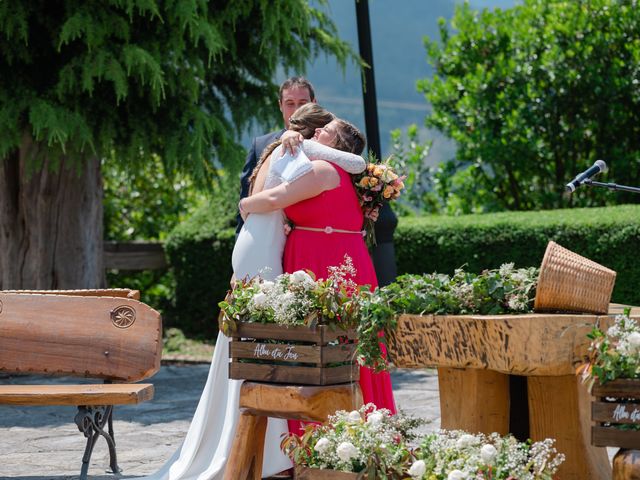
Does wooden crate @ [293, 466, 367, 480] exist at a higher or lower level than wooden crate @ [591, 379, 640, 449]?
lower

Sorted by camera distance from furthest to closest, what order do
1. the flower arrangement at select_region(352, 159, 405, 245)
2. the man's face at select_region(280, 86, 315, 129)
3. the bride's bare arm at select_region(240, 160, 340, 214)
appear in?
the man's face at select_region(280, 86, 315, 129) → the flower arrangement at select_region(352, 159, 405, 245) → the bride's bare arm at select_region(240, 160, 340, 214)

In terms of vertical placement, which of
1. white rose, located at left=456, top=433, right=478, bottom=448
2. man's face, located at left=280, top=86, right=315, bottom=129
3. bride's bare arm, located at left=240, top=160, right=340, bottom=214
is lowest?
white rose, located at left=456, top=433, right=478, bottom=448

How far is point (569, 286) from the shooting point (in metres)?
3.89

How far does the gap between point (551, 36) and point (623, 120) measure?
55.4 inches

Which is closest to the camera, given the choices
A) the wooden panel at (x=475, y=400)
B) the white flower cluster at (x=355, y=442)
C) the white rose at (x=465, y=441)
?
the white rose at (x=465, y=441)

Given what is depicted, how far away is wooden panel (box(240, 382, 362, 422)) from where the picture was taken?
4.29 m

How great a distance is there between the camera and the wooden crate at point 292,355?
169 inches

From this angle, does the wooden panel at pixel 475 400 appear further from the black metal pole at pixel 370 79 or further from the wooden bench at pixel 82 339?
the black metal pole at pixel 370 79

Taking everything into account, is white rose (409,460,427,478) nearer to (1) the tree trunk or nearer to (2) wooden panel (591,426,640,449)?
(2) wooden panel (591,426,640,449)

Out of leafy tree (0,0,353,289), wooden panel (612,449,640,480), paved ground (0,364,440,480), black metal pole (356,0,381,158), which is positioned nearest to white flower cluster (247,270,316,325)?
wooden panel (612,449,640,480)

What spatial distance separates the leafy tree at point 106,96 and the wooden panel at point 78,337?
2.88 m

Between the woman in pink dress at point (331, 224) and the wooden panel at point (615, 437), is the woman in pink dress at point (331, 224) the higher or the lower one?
the higher one

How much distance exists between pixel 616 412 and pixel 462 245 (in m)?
6.84

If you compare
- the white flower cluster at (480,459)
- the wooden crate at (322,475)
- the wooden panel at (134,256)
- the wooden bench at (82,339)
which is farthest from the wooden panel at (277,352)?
the wooden panel at (134,256)
